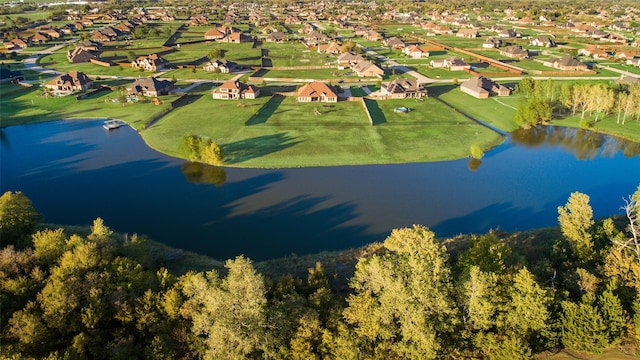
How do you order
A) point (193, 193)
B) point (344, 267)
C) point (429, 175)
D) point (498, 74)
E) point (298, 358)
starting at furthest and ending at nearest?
point (498, 74)
point (429, 175)
point (193, 193)
point (344, 267)
point (298, 358)

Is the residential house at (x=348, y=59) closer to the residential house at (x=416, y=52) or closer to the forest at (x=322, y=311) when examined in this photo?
the residential house at (x=416, y=52)

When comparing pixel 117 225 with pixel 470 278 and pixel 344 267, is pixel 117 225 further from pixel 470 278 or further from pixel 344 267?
pixel 470 278

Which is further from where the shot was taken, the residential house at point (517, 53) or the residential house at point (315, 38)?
the residential house at point (315, 38)

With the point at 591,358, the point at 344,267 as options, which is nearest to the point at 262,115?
the point at 344,267

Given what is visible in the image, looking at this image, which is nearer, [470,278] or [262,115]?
[470,278]

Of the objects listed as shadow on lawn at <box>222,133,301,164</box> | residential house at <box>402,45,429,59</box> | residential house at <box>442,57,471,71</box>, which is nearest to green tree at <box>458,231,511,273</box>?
shadow on lawn at <box>222,133,301,164</box>

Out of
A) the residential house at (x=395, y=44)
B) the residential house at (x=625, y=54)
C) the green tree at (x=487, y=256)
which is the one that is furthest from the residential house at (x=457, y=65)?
the green tree at (x=487, y=256)
